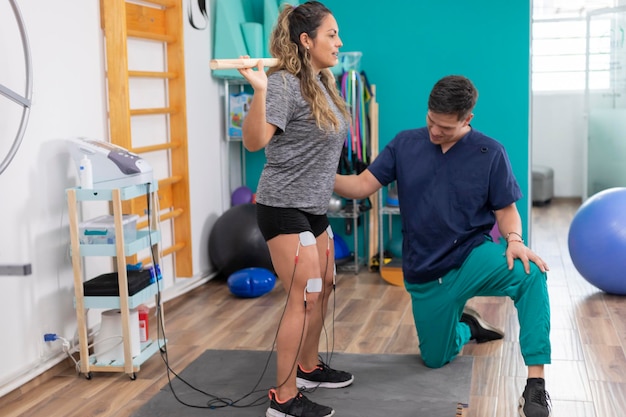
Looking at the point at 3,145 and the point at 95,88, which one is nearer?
the point at 3,145

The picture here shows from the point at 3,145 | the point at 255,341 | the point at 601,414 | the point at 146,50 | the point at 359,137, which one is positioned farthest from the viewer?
the point at 359,137

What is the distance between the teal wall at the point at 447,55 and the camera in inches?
205

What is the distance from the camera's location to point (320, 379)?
10.2 feet

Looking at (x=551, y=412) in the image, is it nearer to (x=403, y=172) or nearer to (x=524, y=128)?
(x=403, y=172)

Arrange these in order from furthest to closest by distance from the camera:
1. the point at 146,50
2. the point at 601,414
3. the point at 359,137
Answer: the point at 359,137
the point at 146,50
the point at 601,414

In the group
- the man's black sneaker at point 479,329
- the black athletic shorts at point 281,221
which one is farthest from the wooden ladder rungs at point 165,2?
the man's black sneaker at point 479,329

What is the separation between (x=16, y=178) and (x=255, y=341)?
1.30 m

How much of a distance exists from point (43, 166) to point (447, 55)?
114 inches

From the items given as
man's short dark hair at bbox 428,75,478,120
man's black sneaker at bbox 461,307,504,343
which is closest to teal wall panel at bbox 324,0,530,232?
man's black sneaker at bbox 461,307,504,343

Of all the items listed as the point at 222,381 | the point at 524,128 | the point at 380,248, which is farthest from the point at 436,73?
the point at 222,381

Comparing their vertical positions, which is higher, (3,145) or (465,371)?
(3,145)

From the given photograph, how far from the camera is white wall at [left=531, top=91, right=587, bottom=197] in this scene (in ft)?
26.7

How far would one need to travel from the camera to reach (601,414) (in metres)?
2.79

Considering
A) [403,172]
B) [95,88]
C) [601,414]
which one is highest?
[95,88]
